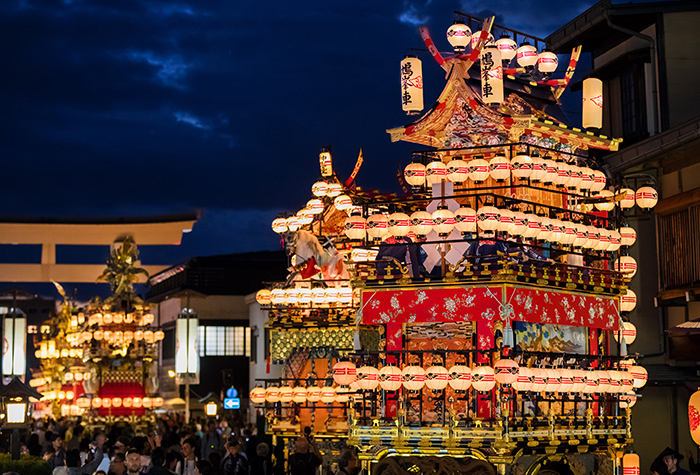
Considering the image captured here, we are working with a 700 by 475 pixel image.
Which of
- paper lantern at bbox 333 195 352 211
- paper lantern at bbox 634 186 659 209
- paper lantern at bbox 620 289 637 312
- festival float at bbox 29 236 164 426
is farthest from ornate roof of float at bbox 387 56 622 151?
festival float at bbox 29 236 164 426

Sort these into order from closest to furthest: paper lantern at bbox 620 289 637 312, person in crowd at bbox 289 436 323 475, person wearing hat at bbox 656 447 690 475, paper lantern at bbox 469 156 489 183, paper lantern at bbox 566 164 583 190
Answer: person wearing hat at bbox 656 447 690 475 → person in crowd at bbox 289 436 323 475 → paper lantern at bbox 469 156 489 183 → paper lantern at bbox 566 164 583 190 → paper lantern at bbox 620 289 637 312

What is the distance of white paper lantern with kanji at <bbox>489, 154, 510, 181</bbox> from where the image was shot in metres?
18.7

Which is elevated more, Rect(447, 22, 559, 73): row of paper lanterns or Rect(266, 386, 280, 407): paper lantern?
Rect(447, 22, 559, 73): row of paper lanterns

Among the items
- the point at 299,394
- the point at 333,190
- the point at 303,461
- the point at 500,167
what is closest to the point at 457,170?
the point at 500,167

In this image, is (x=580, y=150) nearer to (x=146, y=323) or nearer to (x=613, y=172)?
(x=613, y=172)

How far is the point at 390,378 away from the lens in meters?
18.0

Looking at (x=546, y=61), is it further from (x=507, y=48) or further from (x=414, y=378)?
(x=414, y=378)

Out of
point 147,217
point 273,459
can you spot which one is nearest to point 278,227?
point 273,459

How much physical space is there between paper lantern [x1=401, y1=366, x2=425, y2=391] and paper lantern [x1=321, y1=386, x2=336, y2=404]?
6.31 meters

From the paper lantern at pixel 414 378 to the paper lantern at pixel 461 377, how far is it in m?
0.59

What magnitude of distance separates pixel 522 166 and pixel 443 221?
6.18ft

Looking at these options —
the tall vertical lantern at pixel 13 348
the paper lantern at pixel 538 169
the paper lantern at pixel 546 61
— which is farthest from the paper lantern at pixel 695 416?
the tall vertical lantern at pixel 13 348

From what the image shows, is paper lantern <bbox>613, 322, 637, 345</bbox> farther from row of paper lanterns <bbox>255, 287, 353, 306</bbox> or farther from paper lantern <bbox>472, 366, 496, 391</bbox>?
row of paper lanterns <bbox>255, 287, 353, 306</bbox>

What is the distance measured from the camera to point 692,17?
2477 centimetres
